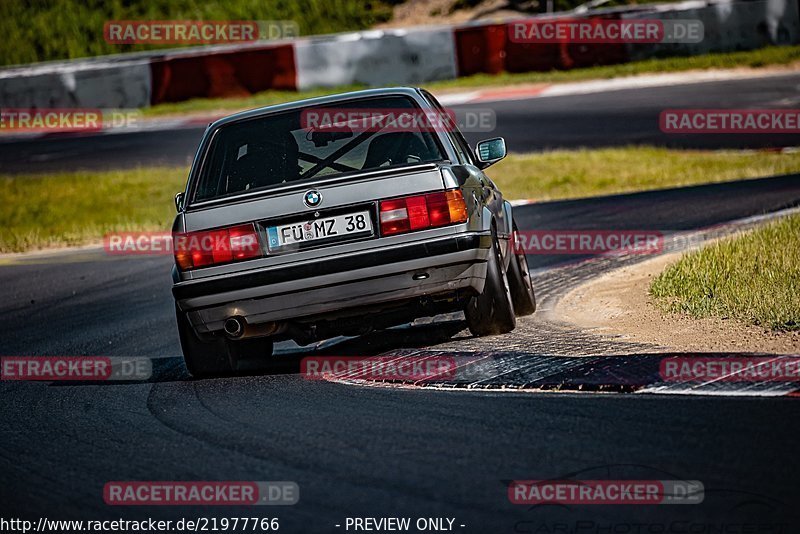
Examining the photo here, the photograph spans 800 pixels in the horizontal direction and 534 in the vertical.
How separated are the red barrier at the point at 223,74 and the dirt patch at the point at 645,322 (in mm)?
18705

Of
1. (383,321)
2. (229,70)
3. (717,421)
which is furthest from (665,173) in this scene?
(229,70)

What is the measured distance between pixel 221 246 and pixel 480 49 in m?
20.7

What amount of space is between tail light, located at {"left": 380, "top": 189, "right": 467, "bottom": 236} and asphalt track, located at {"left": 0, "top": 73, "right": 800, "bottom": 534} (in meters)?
0.74

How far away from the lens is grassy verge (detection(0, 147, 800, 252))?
619 inches

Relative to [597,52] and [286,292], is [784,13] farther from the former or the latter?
[286,292]

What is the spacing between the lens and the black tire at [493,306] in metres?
6.66

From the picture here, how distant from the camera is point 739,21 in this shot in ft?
80.9

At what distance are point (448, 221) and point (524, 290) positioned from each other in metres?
1.60

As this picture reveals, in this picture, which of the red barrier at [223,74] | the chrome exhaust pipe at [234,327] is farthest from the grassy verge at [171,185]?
the chrome exhaust pipe at [234,327]
